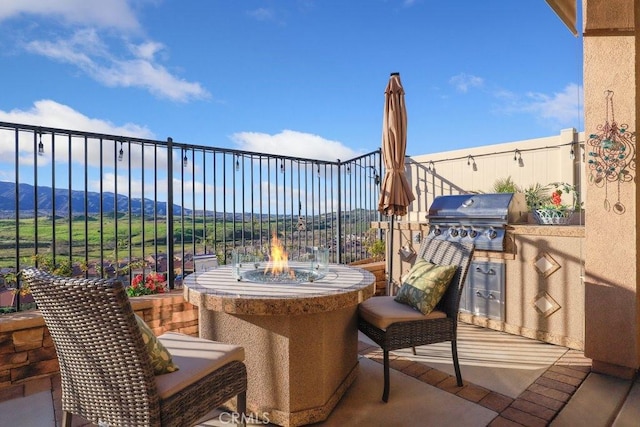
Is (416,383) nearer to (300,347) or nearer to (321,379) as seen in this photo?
(321,379)

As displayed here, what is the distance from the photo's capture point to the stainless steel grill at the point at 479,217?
3.54 meters

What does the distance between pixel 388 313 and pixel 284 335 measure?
0.76 m

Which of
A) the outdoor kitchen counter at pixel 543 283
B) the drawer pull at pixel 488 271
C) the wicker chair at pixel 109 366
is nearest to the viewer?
the wicker chair at pixel 109 366

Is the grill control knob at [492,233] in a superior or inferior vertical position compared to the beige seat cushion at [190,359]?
superior

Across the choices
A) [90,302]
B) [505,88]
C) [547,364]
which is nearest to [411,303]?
[547,364]

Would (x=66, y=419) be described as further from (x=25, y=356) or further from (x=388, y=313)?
(x=388, y=313)

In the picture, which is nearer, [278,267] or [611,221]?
[611,221]

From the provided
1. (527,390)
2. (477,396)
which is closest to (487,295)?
(527,390)

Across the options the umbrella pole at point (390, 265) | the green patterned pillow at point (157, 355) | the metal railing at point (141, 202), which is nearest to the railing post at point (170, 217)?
the metal railing at point (141, 202)

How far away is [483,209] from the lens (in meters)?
3.69

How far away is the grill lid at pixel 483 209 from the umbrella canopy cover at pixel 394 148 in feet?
1.49

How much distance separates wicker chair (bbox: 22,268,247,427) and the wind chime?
9.81 ft

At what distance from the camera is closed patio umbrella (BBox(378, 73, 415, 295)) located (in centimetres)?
377

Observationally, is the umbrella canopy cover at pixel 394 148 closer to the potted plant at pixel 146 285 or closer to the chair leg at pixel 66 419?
the potted plant at pixel 146 285
